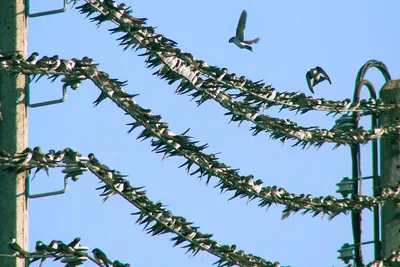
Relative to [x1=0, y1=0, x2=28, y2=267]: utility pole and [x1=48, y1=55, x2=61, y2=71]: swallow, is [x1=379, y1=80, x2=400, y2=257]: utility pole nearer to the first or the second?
[x1=48, y1=55, x2=61, y2=71]: swallow

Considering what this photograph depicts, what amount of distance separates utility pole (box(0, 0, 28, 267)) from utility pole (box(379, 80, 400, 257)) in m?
8.44

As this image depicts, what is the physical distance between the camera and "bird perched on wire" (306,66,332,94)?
60.4ft

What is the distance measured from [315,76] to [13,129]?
327 inches

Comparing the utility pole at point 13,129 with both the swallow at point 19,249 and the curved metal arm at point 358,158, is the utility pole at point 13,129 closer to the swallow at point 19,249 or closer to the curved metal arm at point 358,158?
the swallow at point 19,249

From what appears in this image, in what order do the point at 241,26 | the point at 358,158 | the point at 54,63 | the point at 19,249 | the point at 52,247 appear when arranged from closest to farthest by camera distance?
the point at 19,249
the point at 52,247
the point at 54,63
the point at 241,26
the point at 358,158

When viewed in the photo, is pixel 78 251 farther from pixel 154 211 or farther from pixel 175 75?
pixel 175 75

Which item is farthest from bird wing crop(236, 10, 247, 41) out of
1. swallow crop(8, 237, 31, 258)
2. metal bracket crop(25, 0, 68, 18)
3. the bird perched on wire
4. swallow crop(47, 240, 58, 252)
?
swallow crop(8, 237, 31, 258)

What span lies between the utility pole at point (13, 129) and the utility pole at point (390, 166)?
332 inches

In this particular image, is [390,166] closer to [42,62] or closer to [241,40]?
[241,40]

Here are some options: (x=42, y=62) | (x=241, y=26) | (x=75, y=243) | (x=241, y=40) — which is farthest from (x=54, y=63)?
(x=241, y=26)

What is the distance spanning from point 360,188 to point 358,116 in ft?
4.00

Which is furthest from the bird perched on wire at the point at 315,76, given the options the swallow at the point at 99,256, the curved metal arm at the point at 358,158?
the swallow at the point at 99,256

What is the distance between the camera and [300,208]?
54.7ft

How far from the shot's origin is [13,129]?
36.7ft
